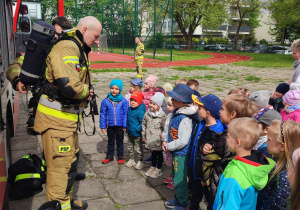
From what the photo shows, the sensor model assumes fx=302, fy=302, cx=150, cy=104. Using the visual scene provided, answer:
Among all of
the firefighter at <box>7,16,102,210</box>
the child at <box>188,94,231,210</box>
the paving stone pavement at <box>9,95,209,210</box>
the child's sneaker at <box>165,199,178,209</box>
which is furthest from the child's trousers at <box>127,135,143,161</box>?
the firefighter at <box>7,16,102,210</box>

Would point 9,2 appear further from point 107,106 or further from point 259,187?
point 259,187

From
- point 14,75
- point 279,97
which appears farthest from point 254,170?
point 279,97

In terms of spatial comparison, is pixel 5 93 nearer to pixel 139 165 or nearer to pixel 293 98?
pixel 139 165

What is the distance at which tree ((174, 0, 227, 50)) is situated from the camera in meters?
49.9

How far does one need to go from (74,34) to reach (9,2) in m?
2.86

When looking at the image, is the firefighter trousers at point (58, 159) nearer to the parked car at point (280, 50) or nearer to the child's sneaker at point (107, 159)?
the child's sneaker at point (107, 159)

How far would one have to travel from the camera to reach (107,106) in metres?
4.58

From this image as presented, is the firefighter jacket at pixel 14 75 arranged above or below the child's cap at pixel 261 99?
above

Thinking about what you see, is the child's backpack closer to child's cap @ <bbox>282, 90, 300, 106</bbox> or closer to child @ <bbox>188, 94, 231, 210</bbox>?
child @ <bbox>188, 94, 231, 210</bbox>

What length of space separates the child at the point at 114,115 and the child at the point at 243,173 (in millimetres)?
2426

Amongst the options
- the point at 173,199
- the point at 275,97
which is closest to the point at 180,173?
the point at 173,199

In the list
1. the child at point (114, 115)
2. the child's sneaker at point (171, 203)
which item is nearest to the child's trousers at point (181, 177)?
the child's sneaker at point (171, 203)

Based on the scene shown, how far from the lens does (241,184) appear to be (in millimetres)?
2176

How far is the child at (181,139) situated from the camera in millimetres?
3289
